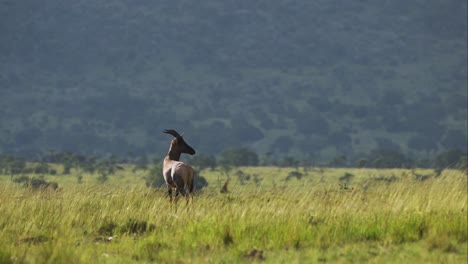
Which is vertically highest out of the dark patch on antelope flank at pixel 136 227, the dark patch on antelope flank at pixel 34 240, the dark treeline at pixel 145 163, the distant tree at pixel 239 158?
the dark patch on antelope flank at pixel 136 227

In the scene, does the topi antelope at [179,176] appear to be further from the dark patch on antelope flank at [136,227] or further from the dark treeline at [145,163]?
the dark treeline at [145,163]

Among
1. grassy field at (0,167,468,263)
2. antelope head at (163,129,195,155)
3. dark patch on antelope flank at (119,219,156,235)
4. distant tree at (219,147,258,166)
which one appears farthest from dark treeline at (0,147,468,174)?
dark patch on antelope flank at (119,219,156,235)

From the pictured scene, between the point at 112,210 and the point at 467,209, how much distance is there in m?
7.52

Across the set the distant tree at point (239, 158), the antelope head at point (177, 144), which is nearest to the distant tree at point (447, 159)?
the distant tree at point (239, 158)

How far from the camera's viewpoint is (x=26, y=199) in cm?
1764

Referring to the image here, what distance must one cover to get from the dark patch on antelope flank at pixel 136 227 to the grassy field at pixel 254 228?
0.02 meters

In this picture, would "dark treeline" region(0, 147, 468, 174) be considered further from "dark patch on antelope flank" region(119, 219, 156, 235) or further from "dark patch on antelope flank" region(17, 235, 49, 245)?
"dark patch on antelope flank" region(17, 235, 49, 245)

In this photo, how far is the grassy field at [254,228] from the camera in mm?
12164

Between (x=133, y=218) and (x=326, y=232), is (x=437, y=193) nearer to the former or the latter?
(x=326, y=232)

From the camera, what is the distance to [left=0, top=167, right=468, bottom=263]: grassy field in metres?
12.2

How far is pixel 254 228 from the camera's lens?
13.9 meters

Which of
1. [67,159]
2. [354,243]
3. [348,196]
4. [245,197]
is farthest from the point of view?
[67,159]

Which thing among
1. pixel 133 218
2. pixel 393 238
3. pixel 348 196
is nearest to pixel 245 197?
pixel 348 196

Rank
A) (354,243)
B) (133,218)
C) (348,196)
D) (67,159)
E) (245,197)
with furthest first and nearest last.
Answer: (67,159) < (245,197) < (348,196) < (133,218) < (354,243)
